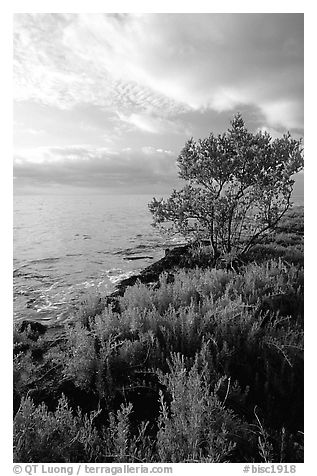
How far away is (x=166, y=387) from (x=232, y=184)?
6.22 m

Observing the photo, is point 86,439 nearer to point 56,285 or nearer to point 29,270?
point 56,285

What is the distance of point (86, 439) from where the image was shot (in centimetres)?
332

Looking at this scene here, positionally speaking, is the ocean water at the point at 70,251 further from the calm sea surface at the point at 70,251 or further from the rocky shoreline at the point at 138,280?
the rocky shoreline at the point at 138,280

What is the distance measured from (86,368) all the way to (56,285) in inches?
173

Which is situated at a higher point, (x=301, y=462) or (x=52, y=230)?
(x=52, y=230)

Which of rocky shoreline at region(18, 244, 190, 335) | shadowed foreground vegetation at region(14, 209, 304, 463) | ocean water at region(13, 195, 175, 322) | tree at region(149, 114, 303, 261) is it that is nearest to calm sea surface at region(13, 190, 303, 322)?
ocean water at region(13, 195, 175, 322)

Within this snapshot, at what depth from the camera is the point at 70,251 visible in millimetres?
10633

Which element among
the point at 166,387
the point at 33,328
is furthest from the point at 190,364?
the point at 33,328

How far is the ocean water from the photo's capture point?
23.1ft

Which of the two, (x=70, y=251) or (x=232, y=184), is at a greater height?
(x=232, y=184)

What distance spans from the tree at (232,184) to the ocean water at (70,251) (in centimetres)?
109

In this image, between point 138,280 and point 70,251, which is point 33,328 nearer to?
point 138,280

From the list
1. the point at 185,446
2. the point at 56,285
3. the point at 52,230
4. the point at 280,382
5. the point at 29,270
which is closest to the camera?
the point at 185,446
